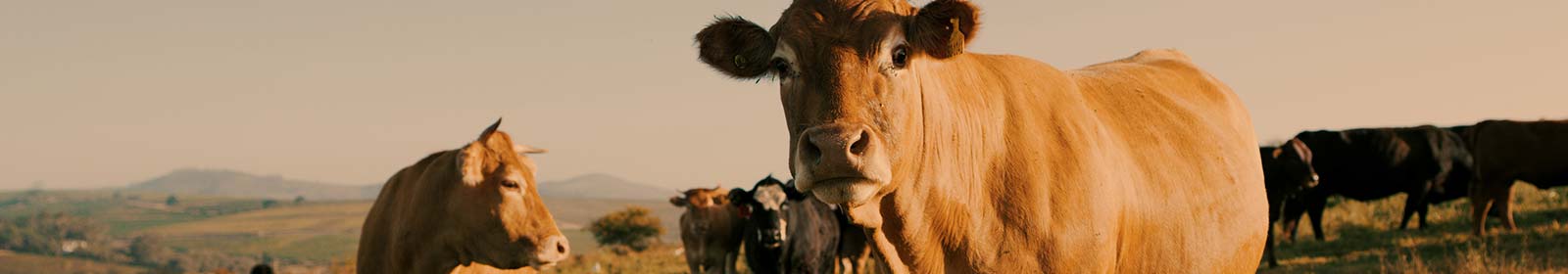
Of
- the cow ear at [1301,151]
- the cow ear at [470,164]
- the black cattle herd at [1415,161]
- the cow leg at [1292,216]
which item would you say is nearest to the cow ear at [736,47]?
the cow ear at [470,164]

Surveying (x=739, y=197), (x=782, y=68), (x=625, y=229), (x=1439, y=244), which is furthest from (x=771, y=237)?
(x=625, y=229)

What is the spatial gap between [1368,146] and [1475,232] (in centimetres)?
458

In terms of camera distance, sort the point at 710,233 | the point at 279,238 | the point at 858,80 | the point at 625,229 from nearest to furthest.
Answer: the point at 858,80
the point at 710,233
the point at 625,229
the point at 279,238

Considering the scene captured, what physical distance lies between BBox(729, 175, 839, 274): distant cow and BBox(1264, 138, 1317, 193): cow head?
7.00 metres

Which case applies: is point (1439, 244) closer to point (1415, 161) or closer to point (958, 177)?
point (1415, 161)

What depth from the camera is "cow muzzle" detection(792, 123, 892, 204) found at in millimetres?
3248

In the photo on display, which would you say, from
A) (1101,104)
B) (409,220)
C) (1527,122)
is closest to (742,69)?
(1101,104)

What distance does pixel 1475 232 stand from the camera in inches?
699

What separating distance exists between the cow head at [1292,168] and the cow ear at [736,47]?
595 inches

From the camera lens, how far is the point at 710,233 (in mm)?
17234

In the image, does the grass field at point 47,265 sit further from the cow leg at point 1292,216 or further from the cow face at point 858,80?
the cow face at point 858,80

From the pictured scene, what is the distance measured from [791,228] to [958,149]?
35.4 feet

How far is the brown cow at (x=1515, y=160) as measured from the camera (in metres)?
18.4

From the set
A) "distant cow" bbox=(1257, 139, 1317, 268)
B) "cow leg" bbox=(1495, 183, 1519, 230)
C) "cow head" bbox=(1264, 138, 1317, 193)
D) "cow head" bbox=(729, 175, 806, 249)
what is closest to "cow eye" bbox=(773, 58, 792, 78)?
"cow head" bbox=(729, 175, 806, 249)
